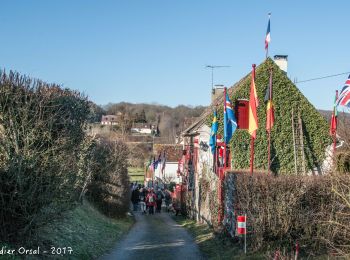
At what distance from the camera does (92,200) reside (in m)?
26.2

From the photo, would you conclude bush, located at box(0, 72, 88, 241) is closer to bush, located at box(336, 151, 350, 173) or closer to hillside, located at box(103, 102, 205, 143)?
bush, located at box(336, 151, 350, 173)

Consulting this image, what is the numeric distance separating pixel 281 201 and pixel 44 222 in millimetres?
6882

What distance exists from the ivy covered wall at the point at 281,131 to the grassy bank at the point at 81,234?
29.0ft

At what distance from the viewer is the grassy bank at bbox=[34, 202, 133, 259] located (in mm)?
12341

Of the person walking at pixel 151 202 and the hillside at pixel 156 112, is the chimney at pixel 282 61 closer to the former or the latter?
the person walking at pixel 151 202

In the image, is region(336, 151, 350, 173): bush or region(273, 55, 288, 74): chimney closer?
region(336, 151, 350, 173): bush

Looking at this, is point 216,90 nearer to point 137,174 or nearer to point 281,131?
point 281,131

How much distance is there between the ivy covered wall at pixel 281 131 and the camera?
2742 centimetres

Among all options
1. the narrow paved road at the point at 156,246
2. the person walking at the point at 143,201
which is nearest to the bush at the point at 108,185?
the narrow paved road at the point at 156,246

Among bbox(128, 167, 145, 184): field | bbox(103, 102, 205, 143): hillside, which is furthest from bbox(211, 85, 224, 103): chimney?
bbox(103, 102, 205, 143): hillside

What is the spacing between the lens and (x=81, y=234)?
1596 centimetres

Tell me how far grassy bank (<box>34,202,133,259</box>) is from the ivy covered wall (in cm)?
883

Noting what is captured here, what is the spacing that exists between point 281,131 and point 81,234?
591 inches

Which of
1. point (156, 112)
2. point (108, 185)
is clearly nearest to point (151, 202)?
point (108, 185)
